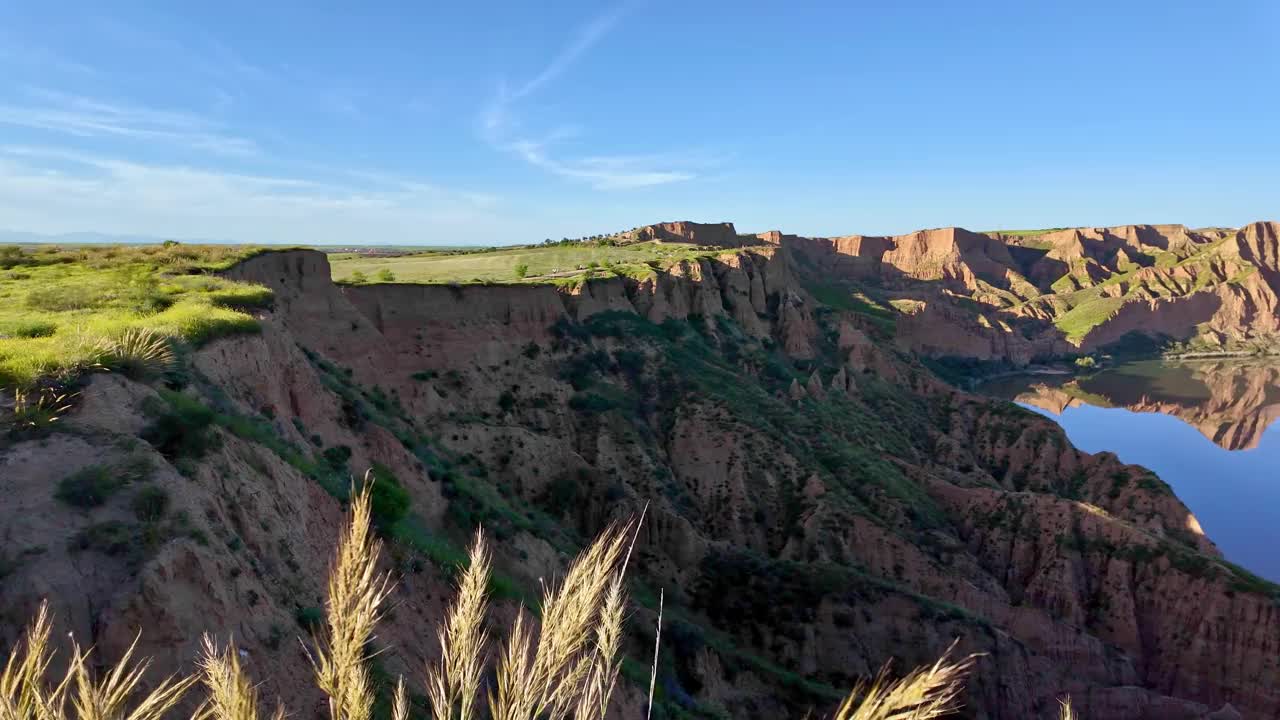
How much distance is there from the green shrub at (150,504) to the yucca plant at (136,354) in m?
3.06

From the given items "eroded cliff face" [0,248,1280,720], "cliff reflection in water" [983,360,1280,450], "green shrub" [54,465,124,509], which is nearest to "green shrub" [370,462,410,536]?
"eroded cliff face" [0,248,1280,720]

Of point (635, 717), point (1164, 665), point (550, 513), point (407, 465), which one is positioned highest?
point (407, 465)

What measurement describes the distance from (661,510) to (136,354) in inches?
742

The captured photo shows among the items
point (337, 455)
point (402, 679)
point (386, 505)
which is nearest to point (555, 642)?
point (402, 679)

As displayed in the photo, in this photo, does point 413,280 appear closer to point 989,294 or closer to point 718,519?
point 718,519

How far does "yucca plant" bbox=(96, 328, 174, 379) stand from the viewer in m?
8.76

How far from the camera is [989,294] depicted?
124438 millimetres

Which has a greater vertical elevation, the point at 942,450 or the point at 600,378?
the point at 600,378

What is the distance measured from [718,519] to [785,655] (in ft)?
27.3

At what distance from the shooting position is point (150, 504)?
6648 mm

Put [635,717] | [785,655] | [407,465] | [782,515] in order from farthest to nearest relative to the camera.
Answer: [782,515] → [785,655] → [407,465] → [635,717]

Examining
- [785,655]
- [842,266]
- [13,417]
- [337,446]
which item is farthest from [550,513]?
[842,266]

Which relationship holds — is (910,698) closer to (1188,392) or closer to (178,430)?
(178,430)

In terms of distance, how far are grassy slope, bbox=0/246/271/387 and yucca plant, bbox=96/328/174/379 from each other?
0.58 feet
